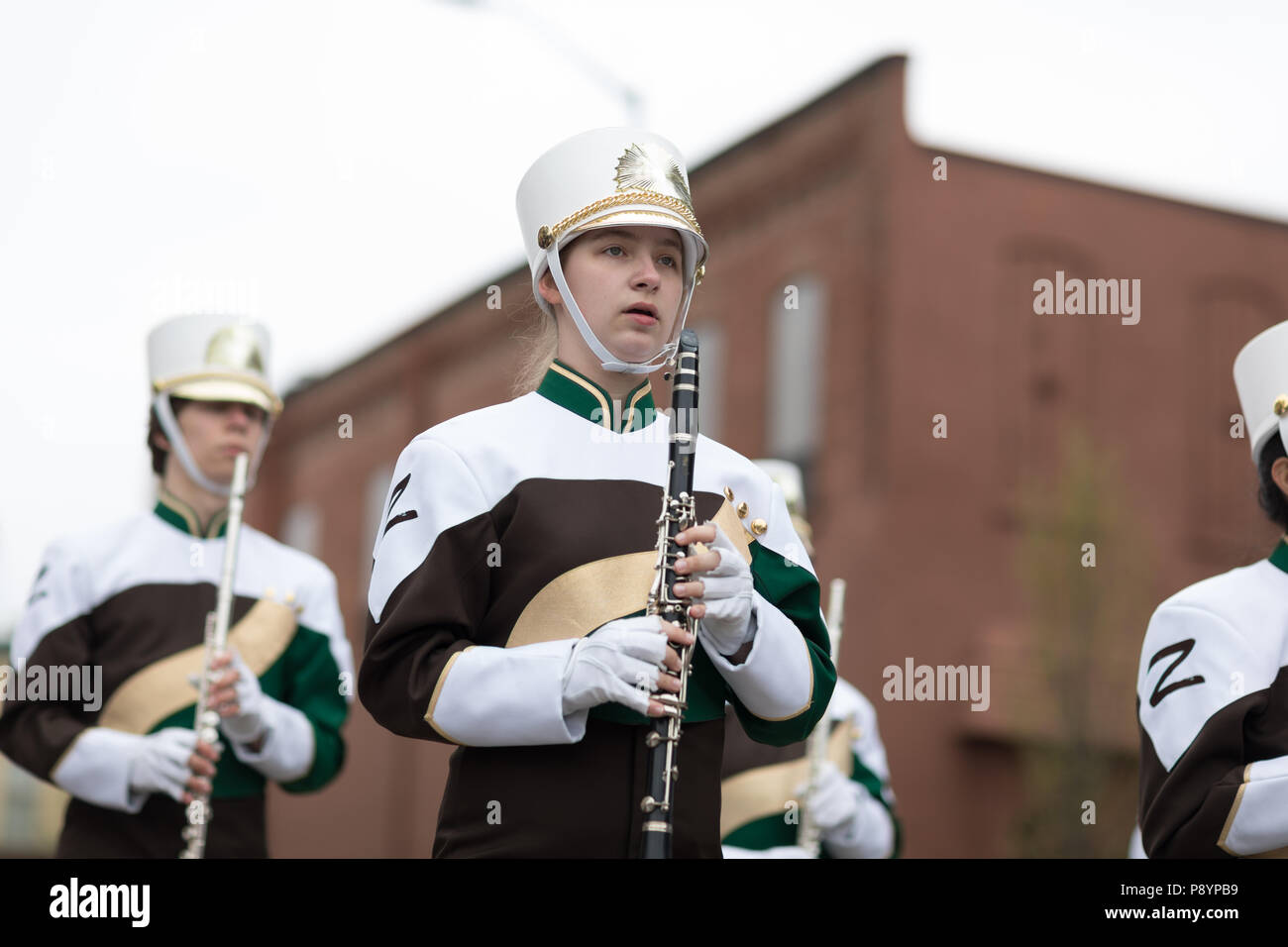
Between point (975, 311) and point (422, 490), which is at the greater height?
point (975, 311)

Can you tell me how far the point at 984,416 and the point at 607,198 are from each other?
672 inches

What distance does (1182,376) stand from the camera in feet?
70.5

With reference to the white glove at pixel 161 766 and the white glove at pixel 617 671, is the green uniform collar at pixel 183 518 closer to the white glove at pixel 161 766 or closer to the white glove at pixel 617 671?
the white glove at pixel 161 766

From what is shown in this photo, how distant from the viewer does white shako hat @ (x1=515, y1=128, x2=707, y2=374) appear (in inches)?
137

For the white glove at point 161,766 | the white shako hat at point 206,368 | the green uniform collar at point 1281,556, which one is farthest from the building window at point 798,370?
the green uniform collar at point 1281,556

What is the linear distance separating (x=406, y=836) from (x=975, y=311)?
12.8 m

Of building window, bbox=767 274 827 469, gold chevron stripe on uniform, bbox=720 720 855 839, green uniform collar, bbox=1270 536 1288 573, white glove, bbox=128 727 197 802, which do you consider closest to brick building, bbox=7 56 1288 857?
building window, bbox=767 274 827 469

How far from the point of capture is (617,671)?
10.1 ft

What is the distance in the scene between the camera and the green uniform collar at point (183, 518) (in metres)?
5.80

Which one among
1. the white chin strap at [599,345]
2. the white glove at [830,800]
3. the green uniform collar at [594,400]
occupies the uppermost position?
the white chin strap at [599,345]

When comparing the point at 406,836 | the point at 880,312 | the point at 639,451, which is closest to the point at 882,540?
the point at 880,312

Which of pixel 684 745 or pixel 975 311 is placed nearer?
pixel 684 745
